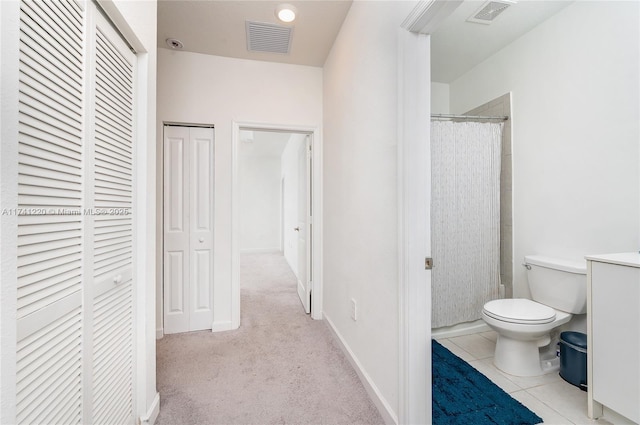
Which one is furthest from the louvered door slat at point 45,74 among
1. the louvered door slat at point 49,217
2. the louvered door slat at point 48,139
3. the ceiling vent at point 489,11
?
the ceiling vent at point 489,11

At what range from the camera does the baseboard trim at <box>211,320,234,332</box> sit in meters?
2.59

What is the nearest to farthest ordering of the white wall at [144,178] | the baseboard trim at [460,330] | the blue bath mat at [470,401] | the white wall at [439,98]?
the white wall at [144,178] → the blue bath mat at [470,401] → the baseboard trim at [460,330] → the white wall at [439,98]

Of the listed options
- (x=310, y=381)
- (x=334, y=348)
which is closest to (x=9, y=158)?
(x=310, y=381)

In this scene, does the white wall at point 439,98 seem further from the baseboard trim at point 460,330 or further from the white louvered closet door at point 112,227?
the white louvered closet door at point 112,227

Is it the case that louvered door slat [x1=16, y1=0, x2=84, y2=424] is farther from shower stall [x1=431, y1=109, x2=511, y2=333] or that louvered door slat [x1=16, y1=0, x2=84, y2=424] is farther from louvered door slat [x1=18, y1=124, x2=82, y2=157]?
shower stall [x1=431, y1=109, x2=511, y2=333]

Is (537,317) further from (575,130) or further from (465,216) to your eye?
(575,130)

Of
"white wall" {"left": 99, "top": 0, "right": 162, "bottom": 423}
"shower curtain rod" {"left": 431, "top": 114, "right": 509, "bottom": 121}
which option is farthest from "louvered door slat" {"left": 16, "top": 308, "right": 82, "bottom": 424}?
"shower curtain rod" {"left": 431, "top": 114, "right": 509, "bottom": 121}

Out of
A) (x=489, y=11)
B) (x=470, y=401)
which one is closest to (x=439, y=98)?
(x=489, y=11)

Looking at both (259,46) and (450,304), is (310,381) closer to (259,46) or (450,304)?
(450,304)

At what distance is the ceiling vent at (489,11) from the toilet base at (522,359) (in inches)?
90.8

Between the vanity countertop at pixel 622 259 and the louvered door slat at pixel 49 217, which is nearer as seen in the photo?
the louvered door slat at pixel 49 217

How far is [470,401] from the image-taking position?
1653 mm

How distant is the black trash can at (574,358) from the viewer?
1.74 metres

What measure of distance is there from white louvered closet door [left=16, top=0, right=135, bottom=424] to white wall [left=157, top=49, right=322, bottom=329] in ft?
4.23
